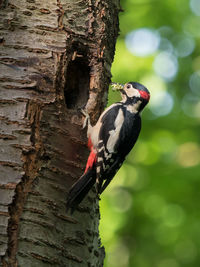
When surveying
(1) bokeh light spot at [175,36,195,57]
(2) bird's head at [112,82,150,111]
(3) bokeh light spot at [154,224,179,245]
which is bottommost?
(3) bokeh light spot at [154,224,179,245]

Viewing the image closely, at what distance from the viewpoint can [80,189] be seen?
325 centimetres

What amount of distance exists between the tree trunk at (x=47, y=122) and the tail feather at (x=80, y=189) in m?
0.05

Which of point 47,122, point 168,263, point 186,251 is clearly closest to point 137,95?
point 47,122

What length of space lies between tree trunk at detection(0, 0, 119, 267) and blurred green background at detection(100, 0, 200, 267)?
333cm

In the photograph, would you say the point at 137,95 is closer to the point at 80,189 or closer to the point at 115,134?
the point at 115,134

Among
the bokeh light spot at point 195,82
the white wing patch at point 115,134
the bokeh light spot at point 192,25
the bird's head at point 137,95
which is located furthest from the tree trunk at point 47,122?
the bokeh light spot at point 195,82

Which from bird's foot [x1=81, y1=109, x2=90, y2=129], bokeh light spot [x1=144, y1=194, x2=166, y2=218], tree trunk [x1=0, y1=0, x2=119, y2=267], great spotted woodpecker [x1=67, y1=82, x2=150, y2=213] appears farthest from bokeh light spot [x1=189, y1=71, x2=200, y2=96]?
bird's foot [x1=81, y1=109, x2=90, y2=129]

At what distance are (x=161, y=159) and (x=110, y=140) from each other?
3462mm

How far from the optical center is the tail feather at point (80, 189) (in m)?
→ 3.12

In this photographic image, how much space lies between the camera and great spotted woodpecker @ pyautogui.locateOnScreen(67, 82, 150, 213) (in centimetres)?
338

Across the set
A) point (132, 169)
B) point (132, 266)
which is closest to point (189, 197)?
point (132, 169)

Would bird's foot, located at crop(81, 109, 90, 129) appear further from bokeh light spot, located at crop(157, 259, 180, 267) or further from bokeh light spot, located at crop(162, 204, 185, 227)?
bokeh light spot, located at crop(157, 259, 180, 267)

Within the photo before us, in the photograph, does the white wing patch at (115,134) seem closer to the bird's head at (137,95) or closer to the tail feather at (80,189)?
the bird's head at (137,95)

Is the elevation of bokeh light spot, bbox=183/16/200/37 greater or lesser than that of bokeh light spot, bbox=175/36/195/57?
greater
